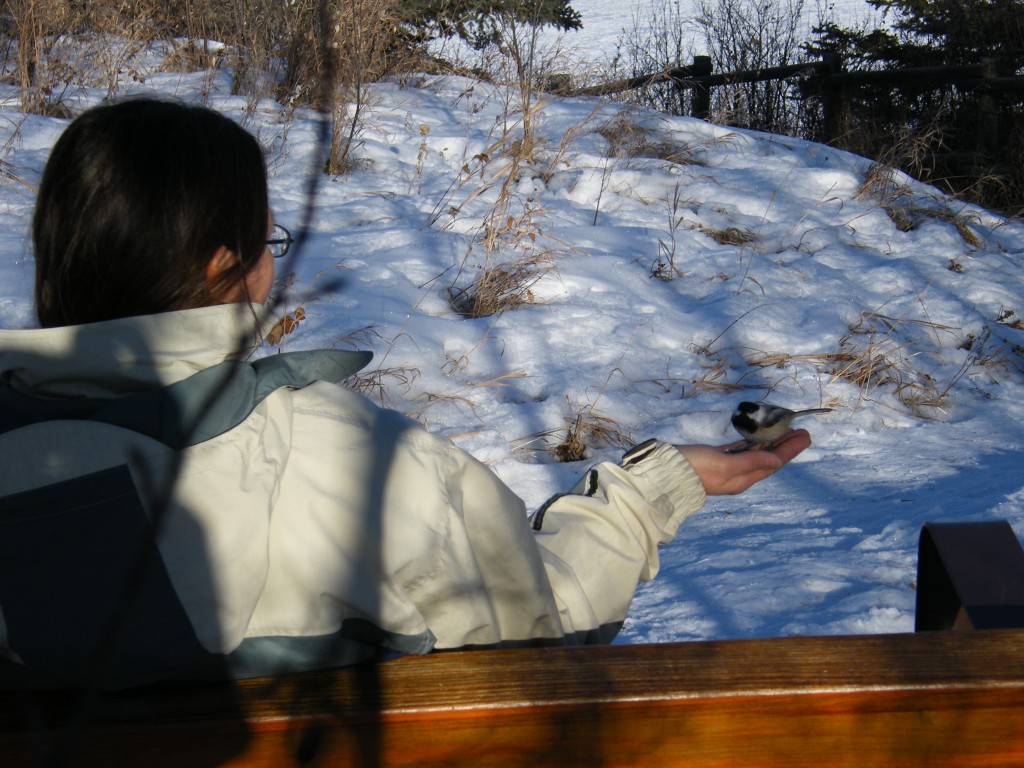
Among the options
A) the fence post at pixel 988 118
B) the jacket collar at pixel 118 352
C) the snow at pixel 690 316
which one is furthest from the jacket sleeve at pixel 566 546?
the fence post at pixel 988 118

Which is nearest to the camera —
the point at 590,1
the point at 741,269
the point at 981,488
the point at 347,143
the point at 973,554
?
the point at 973,554

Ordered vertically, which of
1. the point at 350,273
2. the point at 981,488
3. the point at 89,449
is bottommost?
the point at 981,488

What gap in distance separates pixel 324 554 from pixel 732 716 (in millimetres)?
413

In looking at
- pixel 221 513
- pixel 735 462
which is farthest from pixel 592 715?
pixel 735 462

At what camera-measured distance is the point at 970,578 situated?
1372 mm

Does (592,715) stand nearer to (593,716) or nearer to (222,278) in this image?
(593,716)

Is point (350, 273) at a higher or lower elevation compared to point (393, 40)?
lower

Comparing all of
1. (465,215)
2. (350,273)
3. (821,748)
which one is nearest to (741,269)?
(465,215)

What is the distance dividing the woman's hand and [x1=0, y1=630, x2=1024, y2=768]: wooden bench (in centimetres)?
66

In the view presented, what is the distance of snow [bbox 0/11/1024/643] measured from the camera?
3.13 m

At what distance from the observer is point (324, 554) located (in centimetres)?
100

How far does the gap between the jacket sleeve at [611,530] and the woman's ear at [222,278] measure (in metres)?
0.59

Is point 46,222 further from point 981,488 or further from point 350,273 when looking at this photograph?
point 350,273

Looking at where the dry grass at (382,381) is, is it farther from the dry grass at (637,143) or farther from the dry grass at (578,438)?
the dry grass at (637,143)
